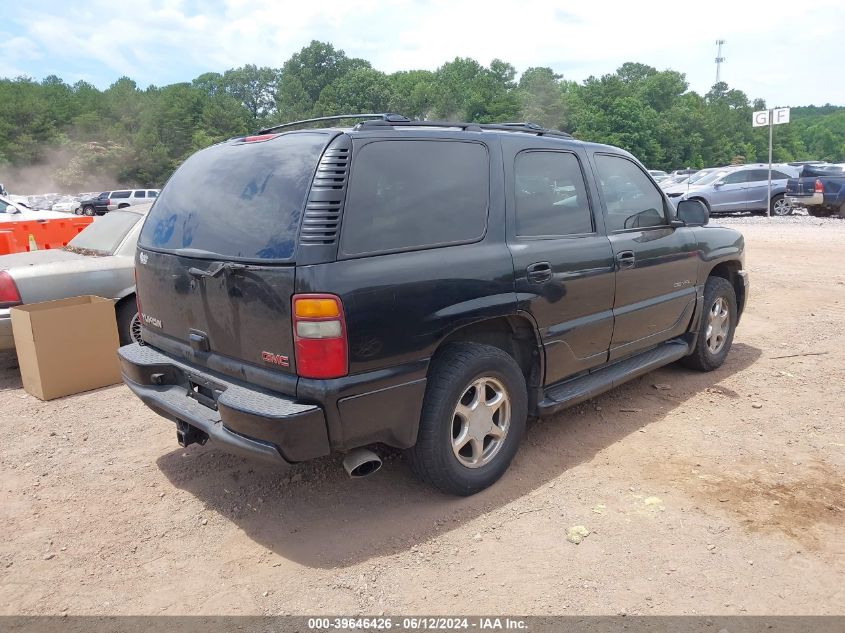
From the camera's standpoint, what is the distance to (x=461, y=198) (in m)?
3.50

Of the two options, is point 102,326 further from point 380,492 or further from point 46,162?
point 46,162

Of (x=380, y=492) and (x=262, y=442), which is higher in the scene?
(x=262, y=442)

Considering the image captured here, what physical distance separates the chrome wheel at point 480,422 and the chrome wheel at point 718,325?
263cm

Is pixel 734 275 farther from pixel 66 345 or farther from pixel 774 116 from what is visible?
pixel 774 116

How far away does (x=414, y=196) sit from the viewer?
3279 mm

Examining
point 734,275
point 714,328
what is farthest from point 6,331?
point 734,275

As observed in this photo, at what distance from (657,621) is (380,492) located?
1.62 meters

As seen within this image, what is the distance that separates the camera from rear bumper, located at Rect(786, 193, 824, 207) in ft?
59.7

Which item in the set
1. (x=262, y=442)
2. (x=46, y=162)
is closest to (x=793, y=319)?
(x=262, y=442)

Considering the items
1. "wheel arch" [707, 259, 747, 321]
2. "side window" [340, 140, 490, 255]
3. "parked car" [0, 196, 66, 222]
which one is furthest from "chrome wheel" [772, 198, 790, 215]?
"side window" [340, 140, 490, 255]

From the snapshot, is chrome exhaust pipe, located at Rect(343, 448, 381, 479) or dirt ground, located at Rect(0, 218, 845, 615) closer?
dirt ground, located at Rect(0, 218, 845, 615)

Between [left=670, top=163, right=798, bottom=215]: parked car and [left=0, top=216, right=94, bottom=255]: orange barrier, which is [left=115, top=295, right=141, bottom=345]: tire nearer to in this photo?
[left=0, top=216, right=94, bottom=255]: orange barrier

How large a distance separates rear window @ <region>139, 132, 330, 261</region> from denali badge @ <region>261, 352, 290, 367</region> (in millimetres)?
434

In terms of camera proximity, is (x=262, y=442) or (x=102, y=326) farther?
(x=102, y=326)
